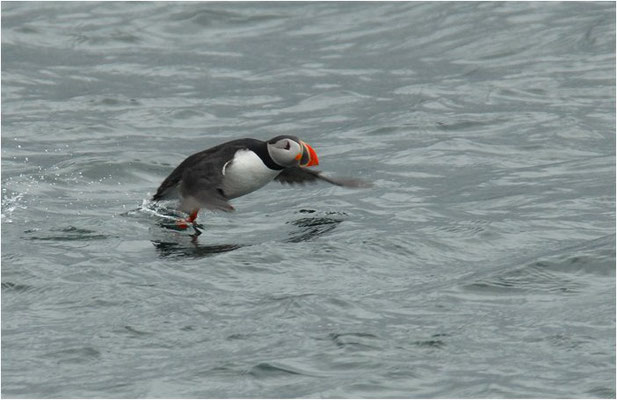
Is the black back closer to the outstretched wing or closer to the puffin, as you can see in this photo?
the puffin

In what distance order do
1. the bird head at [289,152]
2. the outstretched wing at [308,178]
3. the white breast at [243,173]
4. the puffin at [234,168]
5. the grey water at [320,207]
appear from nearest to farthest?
the grey water at [320,207], the puffin at [234,168], the white breast at [243,173], the bird head at [289,152], the outstretched wing at [308,178]

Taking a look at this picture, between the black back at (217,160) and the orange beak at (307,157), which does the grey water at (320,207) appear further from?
the orange beak at (307,157)

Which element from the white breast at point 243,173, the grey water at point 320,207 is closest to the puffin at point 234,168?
the white breast at point 243,173

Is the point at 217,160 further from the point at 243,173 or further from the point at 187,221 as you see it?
the point at 187,221

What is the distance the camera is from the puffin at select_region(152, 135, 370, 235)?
9852 millimetres

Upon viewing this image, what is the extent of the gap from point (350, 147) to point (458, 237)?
370cm

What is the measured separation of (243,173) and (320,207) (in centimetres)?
112

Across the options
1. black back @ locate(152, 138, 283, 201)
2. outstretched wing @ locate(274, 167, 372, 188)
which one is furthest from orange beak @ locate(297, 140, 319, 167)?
outstretched wing @ locate(274, 167, 372, 188)

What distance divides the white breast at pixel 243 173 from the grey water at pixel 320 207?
349mm

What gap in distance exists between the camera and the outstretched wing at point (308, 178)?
10680 millimetres

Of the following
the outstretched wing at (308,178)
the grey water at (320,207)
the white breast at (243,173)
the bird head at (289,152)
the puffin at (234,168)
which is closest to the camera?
the grey water at (320,207)

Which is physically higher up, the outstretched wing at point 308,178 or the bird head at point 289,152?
the bird head at point 289,152

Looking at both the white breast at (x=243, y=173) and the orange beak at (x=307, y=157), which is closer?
the white breast at (x=243, y=173)

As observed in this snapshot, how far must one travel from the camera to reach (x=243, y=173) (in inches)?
393
